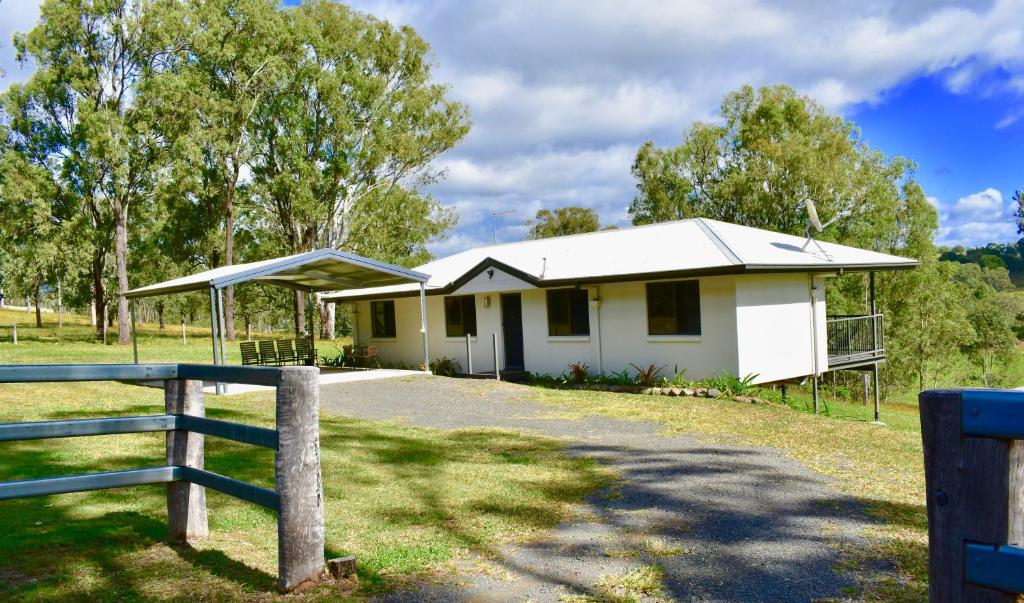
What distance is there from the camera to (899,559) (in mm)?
4562

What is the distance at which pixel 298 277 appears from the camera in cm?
2027

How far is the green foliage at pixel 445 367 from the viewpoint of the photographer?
21531mm

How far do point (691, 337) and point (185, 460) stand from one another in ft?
45.2

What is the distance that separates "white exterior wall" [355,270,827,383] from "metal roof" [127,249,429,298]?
2.77 m

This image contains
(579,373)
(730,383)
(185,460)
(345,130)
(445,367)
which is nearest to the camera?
(185,460)

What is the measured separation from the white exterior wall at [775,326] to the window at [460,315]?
27.9ft

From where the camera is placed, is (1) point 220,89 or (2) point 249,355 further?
(1) point 220,89

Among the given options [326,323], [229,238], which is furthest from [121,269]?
[326,323]

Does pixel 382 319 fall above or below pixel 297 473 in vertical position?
above

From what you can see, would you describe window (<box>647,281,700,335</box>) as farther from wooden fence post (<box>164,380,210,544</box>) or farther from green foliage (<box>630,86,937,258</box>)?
green foliage (<box>630,86,937,258</box>)

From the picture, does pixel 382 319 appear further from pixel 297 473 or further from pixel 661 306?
pixel 297 473

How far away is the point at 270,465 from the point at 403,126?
1306 inches

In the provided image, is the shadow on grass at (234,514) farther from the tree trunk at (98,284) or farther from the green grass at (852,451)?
the tree trunk at (98,284)

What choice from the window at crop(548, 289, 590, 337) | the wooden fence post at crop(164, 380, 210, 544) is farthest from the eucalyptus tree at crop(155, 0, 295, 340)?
the wooden fence post at crop(164, 380, 210, 544)
